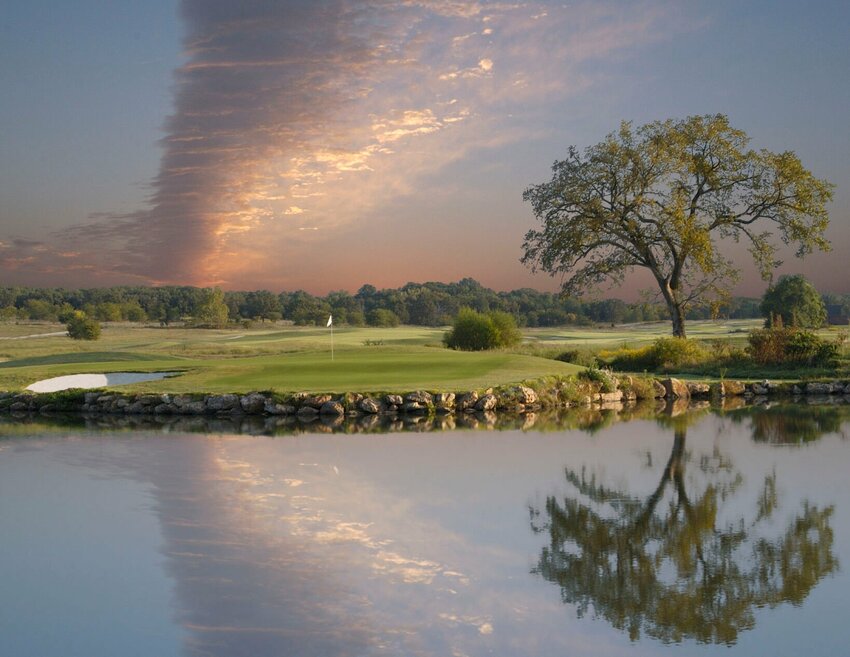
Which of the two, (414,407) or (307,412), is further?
(414,407)

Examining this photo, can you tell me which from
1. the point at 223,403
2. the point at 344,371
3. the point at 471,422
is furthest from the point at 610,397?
the point at 223,403

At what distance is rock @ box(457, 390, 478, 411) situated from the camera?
19.7 meters

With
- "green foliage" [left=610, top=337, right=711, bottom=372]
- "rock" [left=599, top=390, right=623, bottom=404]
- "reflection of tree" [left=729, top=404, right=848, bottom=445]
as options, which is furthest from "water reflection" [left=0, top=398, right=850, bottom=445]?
"green foliage" [left=610, top=337, right=711, bottom=372]

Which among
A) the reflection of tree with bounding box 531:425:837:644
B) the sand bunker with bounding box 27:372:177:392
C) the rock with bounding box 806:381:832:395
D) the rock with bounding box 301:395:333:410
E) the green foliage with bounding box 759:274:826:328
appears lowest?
the rock with bounding box 806:381:832:395

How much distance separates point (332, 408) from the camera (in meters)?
19.1

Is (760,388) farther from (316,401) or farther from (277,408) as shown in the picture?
(277,408)

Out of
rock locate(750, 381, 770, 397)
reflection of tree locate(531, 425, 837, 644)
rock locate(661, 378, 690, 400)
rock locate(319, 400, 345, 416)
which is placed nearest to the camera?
reflection of tree locate(531, 425, 837, 644)

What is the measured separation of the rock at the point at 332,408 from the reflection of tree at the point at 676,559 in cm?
1023

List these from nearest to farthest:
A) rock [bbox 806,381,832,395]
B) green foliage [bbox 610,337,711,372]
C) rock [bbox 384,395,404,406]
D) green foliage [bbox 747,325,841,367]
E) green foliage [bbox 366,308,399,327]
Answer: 1. rock [bbox 384,395,404,406]
2. rock [bbox 806,381,832,395]
3. green foliage [bbox 747,325,841,367]
4. green foliage [bbox 610,337,711,372]
5. green foliage [bbox 366,308,399,327]

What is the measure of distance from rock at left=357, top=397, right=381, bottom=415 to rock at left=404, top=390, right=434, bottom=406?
0.78 meters

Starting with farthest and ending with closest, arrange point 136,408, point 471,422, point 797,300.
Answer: point 797,300, point 136,408, point 471,422

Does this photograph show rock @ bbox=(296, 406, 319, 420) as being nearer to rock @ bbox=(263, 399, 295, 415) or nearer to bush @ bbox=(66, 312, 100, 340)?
rock @ bbox=(263, 399, 295, 415)

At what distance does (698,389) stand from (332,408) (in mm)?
12167

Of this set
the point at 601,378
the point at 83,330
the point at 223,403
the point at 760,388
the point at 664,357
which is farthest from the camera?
the point at 83,330
